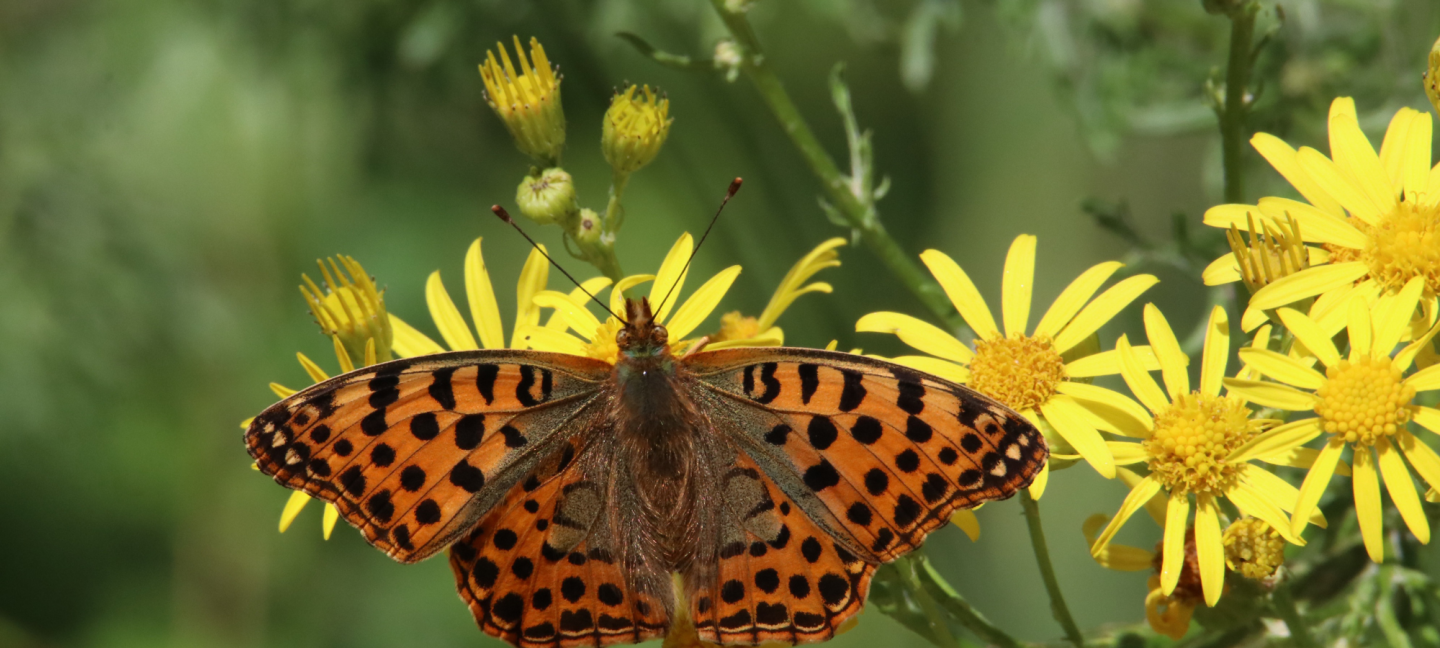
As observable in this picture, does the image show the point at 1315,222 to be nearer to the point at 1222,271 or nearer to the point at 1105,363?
the point at 1222,271

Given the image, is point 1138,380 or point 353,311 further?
point 353,311

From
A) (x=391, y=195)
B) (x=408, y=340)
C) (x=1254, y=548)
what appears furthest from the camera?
(x=391, y=195)

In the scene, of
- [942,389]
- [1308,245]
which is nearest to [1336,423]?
[1308,245]

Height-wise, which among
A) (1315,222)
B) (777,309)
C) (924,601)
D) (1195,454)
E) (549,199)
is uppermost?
(1315,222)

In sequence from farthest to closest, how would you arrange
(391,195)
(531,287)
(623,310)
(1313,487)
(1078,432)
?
(391,195), (531,287), (623,310), (1078,432), (1313,487)

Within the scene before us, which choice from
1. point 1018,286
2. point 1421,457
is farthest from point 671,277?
point 1421,457
